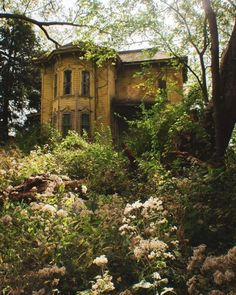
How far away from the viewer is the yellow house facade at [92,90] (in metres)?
29.0

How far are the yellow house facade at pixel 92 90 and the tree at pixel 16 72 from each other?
4535mm

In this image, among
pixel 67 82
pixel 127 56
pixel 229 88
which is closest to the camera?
pixel 229 88

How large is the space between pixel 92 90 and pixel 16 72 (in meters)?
9.25

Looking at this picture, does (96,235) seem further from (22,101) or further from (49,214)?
(22,101)

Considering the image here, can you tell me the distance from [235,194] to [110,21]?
1038 centimetres

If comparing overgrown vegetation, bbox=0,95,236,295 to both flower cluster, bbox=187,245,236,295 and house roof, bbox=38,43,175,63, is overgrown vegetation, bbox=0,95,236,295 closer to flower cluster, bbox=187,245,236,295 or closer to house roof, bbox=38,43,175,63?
flower cluster, bbox=187,245,236,295

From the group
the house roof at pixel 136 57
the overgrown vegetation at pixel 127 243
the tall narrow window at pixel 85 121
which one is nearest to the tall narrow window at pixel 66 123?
the tall narrow window at pixel 85 121

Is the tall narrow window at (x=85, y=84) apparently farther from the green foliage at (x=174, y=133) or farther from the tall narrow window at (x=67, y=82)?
the green foliage at (x=174, y=133)

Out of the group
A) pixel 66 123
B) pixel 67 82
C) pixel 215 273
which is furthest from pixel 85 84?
pixel 215 273

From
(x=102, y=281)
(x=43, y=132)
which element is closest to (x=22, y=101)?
(x=43, y=132)

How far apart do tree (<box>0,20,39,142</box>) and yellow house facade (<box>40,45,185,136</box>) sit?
4.54m

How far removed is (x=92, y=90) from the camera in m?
29.7

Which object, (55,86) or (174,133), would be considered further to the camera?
(55,86)

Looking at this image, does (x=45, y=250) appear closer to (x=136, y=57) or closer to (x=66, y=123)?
(x=66, y=123)
